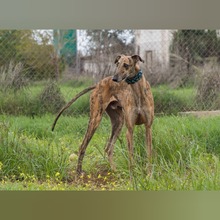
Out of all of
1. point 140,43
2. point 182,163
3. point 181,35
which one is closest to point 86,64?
point 140,43

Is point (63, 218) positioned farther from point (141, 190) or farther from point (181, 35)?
point (181, 35)

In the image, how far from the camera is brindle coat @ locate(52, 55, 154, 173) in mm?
5507

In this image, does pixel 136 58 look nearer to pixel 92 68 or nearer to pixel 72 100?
pixel 92 68

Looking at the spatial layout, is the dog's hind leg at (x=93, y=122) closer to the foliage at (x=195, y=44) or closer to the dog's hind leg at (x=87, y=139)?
the dog's hind leg at (x=87, y=139)

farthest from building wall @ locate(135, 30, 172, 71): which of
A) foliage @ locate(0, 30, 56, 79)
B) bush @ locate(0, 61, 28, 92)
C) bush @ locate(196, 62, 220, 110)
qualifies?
bush @ locate(0, 61, 28, 92)

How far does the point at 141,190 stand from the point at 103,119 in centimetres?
75

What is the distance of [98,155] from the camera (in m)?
5.63

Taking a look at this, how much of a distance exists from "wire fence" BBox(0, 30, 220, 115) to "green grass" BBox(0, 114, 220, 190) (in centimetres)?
15

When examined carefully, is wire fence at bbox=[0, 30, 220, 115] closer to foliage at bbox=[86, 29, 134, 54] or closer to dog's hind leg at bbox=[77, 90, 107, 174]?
foliage at bbox=[86, 29, 134, 54]

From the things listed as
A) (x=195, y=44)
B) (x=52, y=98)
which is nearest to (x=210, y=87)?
(x=195, y=44)

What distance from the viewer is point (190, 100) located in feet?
18.8

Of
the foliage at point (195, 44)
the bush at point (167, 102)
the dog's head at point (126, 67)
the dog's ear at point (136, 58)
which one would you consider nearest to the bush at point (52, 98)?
the dog's head at point (126, 67)

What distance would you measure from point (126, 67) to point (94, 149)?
0.82m

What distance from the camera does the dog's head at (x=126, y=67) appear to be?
543cm
